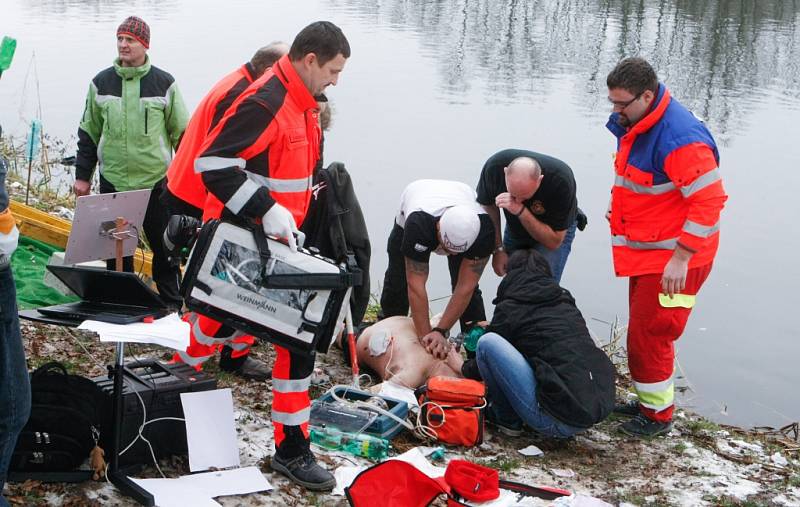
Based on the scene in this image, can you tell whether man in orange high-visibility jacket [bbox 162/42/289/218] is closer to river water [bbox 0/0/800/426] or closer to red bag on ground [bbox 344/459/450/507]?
red bag on ground [bbox 344/459/450/507]

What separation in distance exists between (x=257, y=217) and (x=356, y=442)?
48.2 inches

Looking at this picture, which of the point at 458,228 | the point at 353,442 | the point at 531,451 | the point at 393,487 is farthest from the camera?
the point at 458,228

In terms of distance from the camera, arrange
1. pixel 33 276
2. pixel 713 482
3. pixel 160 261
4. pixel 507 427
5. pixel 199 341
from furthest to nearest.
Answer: pixel 33 276, pixel 160 261, pixel 507 427, pixel 713 482, pixel 199 341

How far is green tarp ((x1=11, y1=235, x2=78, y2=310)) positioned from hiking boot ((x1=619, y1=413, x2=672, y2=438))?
10.4ft

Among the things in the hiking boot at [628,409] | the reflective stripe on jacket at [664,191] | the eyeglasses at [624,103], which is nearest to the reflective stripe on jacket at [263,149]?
the eyeglasses at [624,103]

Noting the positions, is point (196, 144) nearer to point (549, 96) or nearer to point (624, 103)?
point (624, 103)

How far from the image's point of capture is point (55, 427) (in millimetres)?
3531

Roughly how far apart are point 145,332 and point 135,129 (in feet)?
9.07

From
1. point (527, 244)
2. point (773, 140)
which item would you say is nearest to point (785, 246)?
point (773, 140)

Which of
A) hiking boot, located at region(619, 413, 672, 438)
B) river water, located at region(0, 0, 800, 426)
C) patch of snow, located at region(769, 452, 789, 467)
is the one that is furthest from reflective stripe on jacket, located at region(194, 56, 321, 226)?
river water, located at region(0, 0, 800, 426)

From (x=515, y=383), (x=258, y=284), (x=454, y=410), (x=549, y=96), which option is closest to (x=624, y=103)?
(x=515, y=383)

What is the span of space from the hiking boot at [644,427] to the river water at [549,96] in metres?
1.52

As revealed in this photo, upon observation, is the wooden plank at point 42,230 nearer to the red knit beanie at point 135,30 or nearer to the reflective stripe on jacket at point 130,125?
the reflective stripe on jacket at point 130,125

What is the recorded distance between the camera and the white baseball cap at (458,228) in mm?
5109
